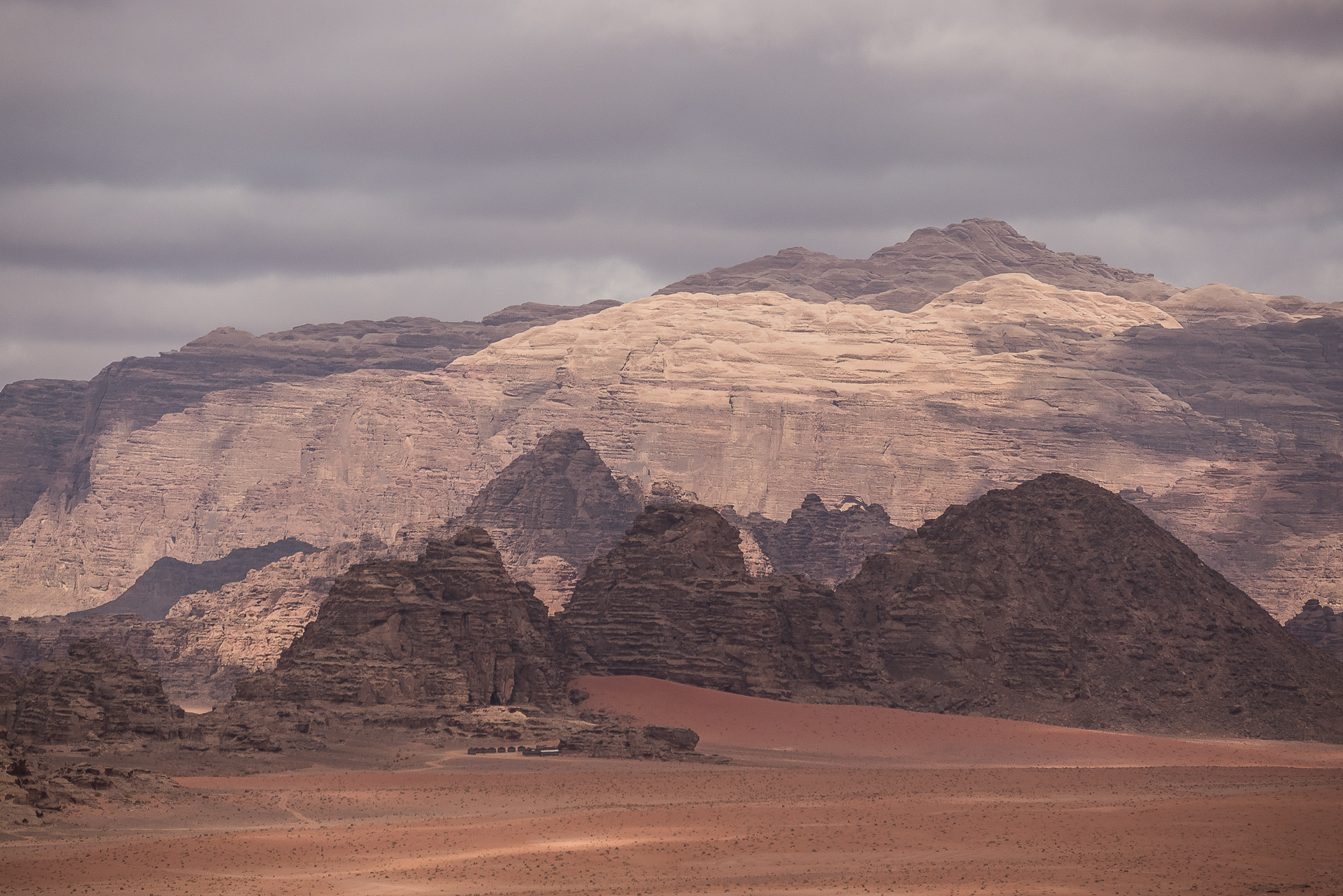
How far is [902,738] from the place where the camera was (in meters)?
89.7

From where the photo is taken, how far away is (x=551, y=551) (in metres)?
174

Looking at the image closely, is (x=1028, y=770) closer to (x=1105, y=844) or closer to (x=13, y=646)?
(x=1105, y=844)

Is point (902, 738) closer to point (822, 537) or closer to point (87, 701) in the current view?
point (87, 701)

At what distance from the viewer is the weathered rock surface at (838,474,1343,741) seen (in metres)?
98.8

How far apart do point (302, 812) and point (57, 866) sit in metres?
12.4

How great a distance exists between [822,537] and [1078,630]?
80179 millimetres

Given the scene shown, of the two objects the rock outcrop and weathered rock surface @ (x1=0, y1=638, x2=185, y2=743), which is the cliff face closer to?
weathered rock surface @ (x1=0, y1=638, x2=185, y2=743)

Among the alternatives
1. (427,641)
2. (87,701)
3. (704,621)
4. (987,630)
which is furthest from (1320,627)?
(87,701)

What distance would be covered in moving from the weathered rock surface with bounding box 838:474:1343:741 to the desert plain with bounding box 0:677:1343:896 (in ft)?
39.9

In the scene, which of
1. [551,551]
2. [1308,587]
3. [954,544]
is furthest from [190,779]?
[1308,587]

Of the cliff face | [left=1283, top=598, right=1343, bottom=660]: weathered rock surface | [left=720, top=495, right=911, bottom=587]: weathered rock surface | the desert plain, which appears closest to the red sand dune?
the desert plain

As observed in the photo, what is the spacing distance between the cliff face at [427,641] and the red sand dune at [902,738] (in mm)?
4044

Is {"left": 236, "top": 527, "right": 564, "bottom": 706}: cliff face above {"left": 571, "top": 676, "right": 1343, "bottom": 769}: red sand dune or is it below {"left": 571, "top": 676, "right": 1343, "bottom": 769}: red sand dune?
above

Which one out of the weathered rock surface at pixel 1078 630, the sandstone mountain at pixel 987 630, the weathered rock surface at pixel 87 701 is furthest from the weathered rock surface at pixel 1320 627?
the weathered rock surface at pixel 87 701
